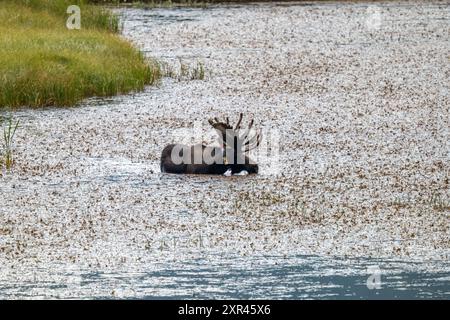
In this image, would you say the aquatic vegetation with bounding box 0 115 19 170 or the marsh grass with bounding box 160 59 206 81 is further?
the marsh grass with bounding box 160 59 206 81

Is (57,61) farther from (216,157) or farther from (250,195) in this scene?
(250,195)

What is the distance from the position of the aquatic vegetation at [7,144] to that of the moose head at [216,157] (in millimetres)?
1948

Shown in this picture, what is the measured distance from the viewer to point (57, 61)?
803 inches

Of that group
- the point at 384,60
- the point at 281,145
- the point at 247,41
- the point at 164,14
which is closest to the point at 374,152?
the point at 281,145

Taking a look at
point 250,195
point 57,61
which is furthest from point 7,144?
point 57,61

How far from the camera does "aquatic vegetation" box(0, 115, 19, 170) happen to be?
1506cm

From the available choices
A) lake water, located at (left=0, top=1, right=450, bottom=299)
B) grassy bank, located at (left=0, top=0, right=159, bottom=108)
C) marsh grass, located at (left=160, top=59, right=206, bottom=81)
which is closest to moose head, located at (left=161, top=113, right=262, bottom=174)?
lake water, located at (left=0, top=1, right=450, bottom=299)

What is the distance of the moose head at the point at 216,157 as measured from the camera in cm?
1432

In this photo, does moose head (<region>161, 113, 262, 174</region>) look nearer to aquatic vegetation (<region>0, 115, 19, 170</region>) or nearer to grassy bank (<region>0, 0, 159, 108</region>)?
aquatic vegetation (<region>0, 115, 19, 170</region>)

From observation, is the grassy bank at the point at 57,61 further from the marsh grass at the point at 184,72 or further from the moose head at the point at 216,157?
the moose head at the point at 216,157

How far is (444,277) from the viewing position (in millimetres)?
10359

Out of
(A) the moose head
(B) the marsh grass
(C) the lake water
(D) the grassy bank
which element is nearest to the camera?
(C) the lake water

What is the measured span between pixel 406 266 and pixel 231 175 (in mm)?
4002

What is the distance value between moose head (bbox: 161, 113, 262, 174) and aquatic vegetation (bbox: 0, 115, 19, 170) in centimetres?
195
